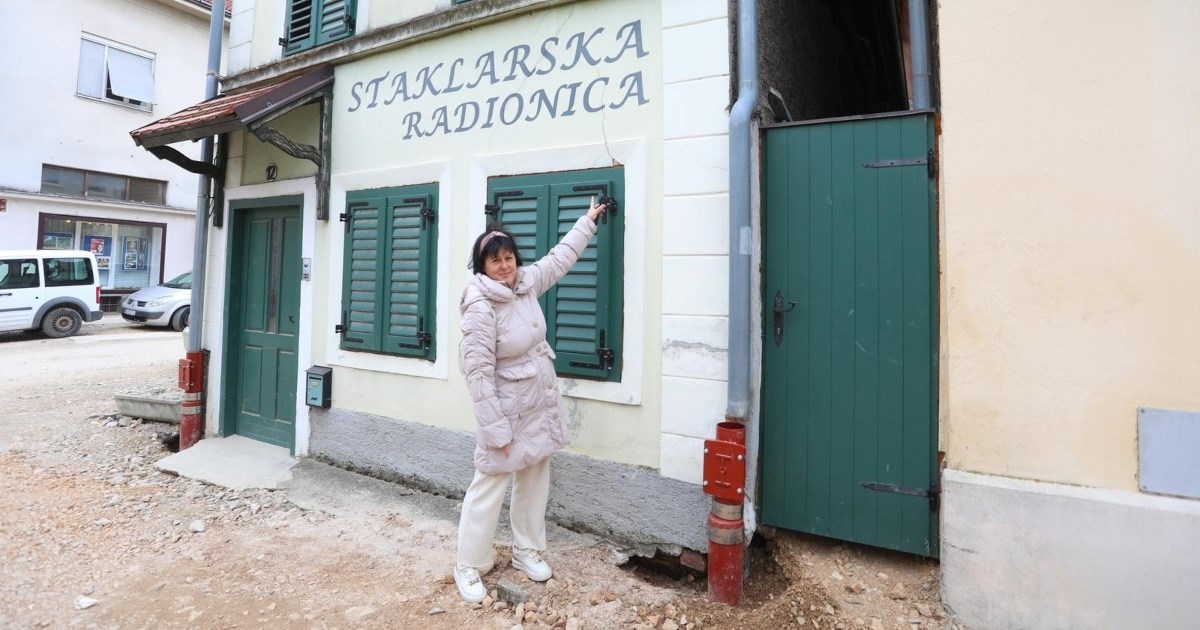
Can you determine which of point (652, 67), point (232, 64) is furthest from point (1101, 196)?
point (232, 64)

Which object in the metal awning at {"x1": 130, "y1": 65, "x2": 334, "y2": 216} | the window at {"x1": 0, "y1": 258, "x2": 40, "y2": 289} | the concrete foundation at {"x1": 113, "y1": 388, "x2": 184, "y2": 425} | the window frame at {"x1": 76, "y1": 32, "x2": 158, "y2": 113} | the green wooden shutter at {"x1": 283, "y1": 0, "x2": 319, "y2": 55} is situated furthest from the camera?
the window frame at {"x1": 76, "y1": 32, "x2": 158, "y2": 113}

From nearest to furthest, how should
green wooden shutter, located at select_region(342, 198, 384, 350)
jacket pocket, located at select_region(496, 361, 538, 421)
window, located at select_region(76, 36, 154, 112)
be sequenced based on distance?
jacket pocket, located at select_region(496, 361, 538, 421) < green wooden shutter, located at select_region(342, 198, 384, 350) < window, located at select_region(76, 36, 154, 112)

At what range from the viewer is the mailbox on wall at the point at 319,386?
502 centimetres

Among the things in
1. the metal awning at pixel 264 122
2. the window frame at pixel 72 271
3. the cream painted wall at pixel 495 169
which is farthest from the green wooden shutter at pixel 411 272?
the window frame at pixel 72 271

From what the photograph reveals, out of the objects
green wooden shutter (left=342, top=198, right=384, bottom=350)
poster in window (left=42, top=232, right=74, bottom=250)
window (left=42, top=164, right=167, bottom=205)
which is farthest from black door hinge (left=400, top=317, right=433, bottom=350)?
window (left=42, top=164, right=167, bottom=205)

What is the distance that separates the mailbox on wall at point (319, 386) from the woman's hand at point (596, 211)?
9.21ft

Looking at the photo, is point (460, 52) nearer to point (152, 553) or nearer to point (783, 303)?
point (783, 303)

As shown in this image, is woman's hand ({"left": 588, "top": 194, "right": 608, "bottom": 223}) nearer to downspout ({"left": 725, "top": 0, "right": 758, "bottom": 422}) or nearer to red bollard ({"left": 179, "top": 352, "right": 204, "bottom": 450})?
downspout ({"left": 725, "top": 0, "right": 758, "bottom": 422})

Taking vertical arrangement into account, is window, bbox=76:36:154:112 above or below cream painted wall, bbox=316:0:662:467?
above

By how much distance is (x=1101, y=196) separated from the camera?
2537mm

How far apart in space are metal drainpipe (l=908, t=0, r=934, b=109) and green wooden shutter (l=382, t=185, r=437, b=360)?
3195 mm

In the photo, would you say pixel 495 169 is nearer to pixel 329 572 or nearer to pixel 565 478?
pixel 565 478

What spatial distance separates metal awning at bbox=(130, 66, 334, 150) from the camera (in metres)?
4.52

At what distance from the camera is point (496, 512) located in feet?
10.3
